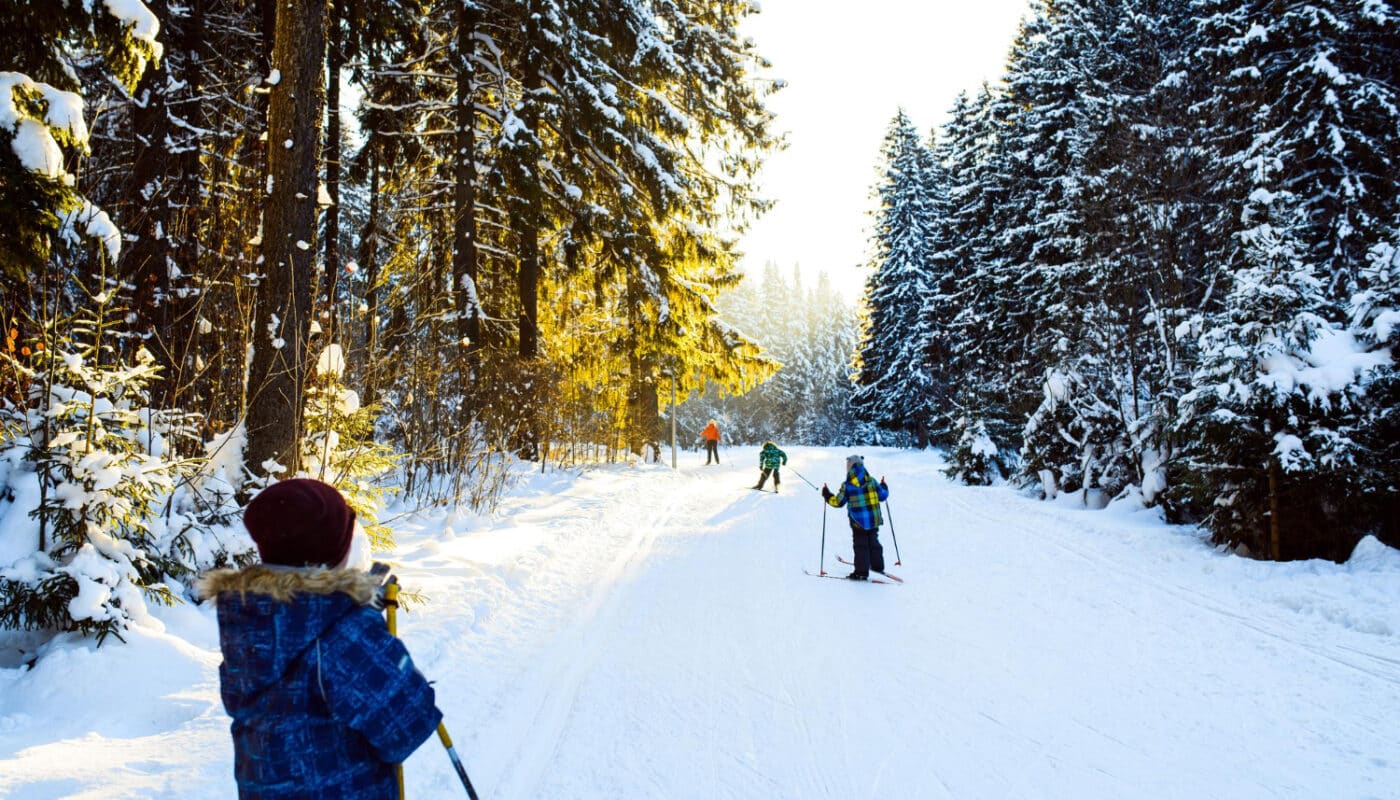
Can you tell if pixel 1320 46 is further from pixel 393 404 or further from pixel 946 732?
pixel 393 404

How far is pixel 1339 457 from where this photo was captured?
24.8 feet

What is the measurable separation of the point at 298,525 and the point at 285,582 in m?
0.16

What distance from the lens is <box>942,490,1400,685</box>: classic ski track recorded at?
5.24m

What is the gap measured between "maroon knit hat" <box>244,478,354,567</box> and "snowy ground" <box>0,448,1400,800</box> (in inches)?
83.6

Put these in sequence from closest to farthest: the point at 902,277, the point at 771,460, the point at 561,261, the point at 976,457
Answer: the point at 771,460 → the point at 561,261 → the point at 976,457 → the point at 902,277

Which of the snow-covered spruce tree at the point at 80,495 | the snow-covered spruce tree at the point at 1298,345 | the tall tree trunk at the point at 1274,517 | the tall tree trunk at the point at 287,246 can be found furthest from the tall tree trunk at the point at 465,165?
the tall tree trunk at the point at 1274,517

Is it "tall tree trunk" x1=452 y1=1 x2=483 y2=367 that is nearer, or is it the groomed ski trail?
the groomed ski trail

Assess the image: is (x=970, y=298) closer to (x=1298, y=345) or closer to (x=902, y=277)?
(x=902, y=277)

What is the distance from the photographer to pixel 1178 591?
7.43 metres

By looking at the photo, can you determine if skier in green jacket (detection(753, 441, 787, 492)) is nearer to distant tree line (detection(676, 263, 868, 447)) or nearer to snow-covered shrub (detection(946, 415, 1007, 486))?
snow-covered shrub (detection(946, 415, 1007, 486))

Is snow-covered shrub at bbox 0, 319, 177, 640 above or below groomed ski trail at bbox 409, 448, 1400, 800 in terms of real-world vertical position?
above

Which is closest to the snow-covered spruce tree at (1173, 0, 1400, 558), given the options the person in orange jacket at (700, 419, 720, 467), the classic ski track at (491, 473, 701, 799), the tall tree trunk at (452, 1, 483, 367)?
the classic ski track at (491, 473, 701, 799)

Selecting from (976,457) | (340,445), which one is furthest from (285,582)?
(976,457)

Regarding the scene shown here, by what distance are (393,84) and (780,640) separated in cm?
1504
